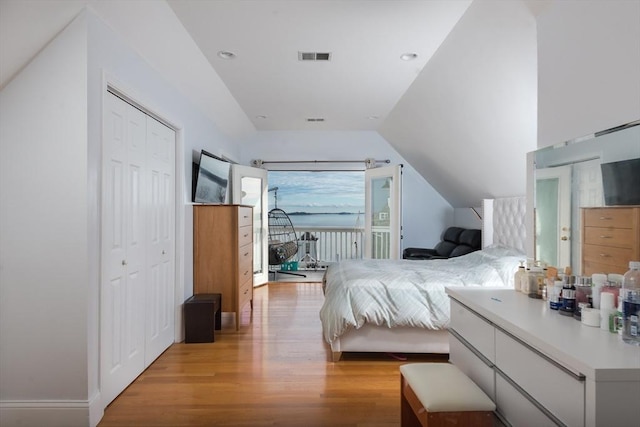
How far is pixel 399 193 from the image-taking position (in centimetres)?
545

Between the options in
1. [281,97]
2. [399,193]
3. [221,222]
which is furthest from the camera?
[399,193]

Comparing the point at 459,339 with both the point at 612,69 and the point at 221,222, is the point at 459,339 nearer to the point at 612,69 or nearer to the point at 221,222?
the point at 612,69

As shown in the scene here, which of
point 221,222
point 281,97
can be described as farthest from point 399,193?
point 221,222

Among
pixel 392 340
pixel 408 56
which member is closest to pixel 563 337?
pixel 392 340

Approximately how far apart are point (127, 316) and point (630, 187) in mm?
2867

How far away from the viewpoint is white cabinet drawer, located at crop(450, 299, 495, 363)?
1512mm

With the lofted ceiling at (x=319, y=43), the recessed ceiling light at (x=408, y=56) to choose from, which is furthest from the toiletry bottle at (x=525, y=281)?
the recessed ceiling light at (x=408, y=56)

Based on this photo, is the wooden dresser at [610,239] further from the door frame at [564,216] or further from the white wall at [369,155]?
the white wall at [369,155]

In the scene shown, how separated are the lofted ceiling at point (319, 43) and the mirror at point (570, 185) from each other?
4.05 feet

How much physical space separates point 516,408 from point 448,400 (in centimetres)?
23

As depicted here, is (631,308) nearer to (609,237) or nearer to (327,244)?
(609,237)

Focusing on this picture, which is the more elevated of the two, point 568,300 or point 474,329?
point 568,300

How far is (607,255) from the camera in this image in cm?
153

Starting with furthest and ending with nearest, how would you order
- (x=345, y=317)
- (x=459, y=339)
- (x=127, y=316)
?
1. (x=345, y=317)
2. (x=127, y=316)
3. (x=459, y=339)
